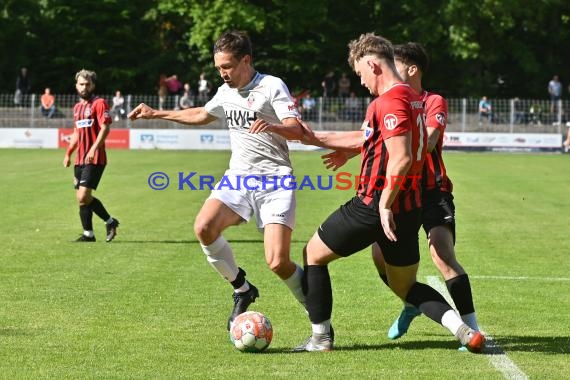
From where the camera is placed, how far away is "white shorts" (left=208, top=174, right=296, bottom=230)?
782cm

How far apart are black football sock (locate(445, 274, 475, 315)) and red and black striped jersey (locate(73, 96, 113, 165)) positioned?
726 cm

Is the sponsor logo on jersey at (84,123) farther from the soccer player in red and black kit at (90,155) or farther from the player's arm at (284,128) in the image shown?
the player's arm at (284,128)

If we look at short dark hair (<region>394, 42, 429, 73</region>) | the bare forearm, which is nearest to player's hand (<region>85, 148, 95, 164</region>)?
the bare forearm

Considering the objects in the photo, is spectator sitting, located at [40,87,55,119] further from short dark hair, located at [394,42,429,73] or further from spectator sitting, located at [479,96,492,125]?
short dark hair, located at [394,42,429,73]

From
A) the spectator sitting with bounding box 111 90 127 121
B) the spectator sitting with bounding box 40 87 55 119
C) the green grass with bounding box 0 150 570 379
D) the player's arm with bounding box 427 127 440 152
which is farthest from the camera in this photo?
the spectator sitting with bounding box 111 90 127 121

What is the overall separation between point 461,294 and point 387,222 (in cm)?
109

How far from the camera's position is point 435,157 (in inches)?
302

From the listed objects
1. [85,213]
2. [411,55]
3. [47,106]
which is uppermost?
[411,55]

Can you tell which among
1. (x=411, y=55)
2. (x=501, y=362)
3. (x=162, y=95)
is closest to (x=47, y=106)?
(x=162, y=95)

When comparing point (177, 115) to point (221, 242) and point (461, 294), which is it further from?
point (461, 294)

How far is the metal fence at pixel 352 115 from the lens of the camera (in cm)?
4159

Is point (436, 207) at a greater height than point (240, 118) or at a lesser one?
lesser

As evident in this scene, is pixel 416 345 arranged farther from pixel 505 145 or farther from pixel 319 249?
pixel 505 145

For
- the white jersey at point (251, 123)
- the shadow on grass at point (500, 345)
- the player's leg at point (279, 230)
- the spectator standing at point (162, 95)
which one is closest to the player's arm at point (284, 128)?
the white jersey at point (251, 123)
